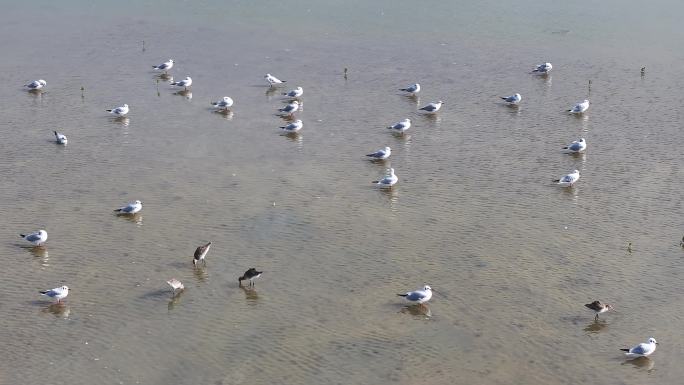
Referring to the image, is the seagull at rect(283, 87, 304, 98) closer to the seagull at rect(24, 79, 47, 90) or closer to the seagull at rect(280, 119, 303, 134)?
the seagull at rect(280, 119, 303, 134)

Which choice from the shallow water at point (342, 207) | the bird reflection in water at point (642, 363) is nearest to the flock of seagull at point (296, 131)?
the bird reflection in water at point (642, 363)

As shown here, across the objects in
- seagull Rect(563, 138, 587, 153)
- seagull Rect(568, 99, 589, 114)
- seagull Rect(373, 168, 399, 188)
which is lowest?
seagull Rect(373, 168, 399, 188)

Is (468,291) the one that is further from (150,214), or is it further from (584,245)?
(150,214)

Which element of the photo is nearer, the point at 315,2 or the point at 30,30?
the point at 30,30

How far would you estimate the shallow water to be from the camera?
1941cm

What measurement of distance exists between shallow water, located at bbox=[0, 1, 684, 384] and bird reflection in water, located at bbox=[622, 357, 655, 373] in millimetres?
51

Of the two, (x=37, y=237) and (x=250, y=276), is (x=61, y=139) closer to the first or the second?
(x=37, y=237)

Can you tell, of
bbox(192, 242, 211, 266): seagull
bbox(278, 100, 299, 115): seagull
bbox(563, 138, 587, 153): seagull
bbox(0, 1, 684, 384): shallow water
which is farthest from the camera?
bbox(278, 100, 299, 115): seagull

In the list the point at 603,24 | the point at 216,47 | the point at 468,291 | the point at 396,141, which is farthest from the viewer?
the point at 603,24

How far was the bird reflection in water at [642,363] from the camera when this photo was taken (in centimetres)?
1898

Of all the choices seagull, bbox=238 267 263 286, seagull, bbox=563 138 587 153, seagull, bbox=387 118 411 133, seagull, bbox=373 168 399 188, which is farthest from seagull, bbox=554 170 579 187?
seagull, bbox=238 267 263 286

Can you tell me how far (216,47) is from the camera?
40.4 meters

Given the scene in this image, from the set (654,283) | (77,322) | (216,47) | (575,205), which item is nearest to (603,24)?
(216,47)

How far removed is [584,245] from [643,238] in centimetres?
151
